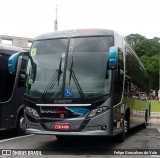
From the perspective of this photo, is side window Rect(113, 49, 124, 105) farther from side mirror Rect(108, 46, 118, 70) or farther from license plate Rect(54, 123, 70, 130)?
license plate Rect(54, 123, 70, 130)

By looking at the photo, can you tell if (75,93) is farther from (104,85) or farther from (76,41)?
(76,41)

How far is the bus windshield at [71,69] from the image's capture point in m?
9.92

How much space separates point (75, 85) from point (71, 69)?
475 mm

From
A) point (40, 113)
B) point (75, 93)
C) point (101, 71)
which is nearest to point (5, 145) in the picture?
point (40, 113)

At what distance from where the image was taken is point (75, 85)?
995 centimetres

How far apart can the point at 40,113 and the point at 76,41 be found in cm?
216

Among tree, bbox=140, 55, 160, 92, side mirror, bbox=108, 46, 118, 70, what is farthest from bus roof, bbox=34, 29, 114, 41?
tree, bbox=140, 55, 160, 92

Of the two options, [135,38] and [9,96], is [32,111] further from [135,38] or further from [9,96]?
[135,38]

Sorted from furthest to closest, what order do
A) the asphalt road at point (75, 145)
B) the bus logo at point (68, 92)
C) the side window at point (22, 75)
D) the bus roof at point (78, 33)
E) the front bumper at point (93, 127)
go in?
the side window at point (22, 75) → the bus roof at point (78, 33) → the asphalt road at point (75, 145) → the bus logo at point (68, 92) → the front bumper at point (93, 127)

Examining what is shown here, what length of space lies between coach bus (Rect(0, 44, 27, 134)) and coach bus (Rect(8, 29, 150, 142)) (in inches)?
91.7

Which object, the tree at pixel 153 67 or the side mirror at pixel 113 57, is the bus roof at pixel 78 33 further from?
the tree at pixel 153 67

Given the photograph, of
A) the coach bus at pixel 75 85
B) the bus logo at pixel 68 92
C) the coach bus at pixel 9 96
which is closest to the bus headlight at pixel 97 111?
the coach bus at pixel 75 85

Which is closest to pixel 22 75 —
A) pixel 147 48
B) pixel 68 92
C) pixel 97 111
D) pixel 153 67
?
pixel 68 92

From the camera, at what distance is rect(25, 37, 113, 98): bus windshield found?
9922 mm
